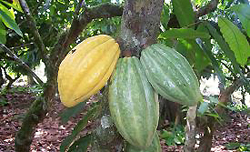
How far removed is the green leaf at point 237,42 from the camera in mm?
897

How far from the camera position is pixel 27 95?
21.0 ft

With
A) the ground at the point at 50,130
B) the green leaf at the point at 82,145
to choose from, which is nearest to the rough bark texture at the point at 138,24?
the green leaf at the point at 82,145

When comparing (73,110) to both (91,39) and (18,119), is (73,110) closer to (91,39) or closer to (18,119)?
(91,39)

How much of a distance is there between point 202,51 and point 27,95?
587 centimetres

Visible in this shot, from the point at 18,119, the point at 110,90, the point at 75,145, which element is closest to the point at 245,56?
the point at 110,90

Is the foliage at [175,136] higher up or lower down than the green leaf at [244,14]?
lower down

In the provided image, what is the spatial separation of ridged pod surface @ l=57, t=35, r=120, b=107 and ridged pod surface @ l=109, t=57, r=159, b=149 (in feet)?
0.11

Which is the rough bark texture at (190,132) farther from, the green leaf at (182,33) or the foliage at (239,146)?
the foliage at (239,146)

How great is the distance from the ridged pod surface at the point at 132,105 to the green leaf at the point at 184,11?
0.36 metres

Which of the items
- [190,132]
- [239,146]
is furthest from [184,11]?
[239,146]

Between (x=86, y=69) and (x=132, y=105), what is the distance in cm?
14

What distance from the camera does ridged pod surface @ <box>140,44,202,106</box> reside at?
2.35 feet

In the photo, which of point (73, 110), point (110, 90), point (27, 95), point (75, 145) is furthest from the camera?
point (27, 95)

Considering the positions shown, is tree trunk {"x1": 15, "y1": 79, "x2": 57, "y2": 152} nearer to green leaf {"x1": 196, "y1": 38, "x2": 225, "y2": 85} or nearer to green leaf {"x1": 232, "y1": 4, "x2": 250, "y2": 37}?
green leaf {"x1": 196, "y1": 38, "x2": 225, "y2": 85}
